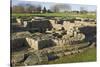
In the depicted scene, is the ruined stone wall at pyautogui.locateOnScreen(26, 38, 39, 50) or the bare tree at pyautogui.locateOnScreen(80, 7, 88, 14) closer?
the ruined stone wall at pyautogui.locateOnScreen(26, 38, 39, 50)

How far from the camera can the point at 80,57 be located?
5.90ft

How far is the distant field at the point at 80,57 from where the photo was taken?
5.71ft

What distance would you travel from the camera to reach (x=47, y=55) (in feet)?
5.60

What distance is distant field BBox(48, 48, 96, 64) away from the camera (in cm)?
174

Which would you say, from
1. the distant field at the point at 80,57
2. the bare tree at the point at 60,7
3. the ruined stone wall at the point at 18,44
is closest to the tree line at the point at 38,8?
the bare tree at the point at 60,7

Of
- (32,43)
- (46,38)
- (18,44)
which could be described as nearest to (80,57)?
(46,38)

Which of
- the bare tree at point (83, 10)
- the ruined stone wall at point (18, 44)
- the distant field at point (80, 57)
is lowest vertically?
Answer: the distant field at point (80, 57)

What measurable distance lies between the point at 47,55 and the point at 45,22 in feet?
1.03

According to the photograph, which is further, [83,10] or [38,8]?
[83,10]

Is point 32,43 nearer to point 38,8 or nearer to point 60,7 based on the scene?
point 38,8

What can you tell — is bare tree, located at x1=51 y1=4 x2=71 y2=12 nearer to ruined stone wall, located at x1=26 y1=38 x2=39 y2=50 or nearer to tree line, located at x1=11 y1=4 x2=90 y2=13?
tree line, located at x1=11 y1=4 x2=90 y2=13

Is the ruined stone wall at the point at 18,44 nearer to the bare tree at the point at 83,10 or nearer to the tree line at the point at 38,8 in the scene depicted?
the tree line at the point at 38,8

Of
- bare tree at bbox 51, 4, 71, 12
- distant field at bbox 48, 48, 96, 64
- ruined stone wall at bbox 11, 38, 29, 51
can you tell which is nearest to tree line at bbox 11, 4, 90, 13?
bare tree at bbox 51, 4, 71, 12

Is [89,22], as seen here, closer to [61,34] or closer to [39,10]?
[61,34]
